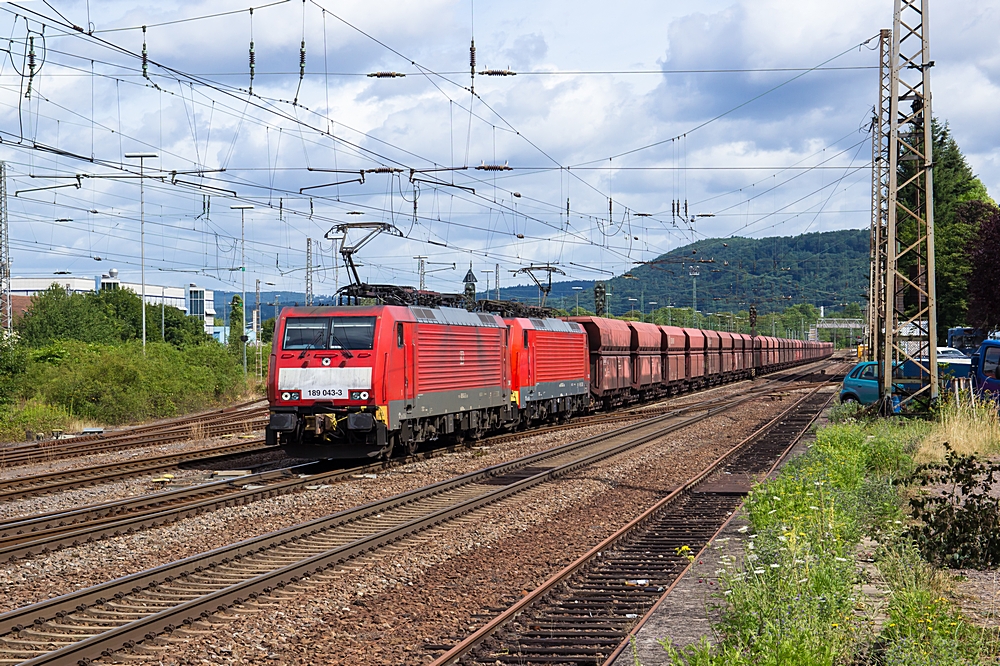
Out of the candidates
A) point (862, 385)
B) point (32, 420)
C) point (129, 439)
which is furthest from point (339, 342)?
point (862, 385)

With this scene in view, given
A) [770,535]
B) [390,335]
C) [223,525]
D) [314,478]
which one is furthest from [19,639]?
[390,335]

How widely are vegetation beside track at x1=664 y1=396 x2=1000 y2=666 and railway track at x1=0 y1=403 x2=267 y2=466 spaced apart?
16.1 meters

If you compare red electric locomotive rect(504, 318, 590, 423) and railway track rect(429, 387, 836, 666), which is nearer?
railway track rect(429, 387, 836, 666)

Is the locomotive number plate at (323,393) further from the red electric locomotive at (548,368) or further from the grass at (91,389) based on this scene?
the grass at (91,389)

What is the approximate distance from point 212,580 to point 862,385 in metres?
25.2

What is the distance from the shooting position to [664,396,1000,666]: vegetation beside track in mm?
5781

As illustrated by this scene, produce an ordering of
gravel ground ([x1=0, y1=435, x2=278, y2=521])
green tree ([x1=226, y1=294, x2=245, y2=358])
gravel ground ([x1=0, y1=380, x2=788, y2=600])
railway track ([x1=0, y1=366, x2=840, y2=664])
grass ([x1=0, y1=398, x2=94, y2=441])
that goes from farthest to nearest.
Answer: green tree ([x1=226, y1=294, x2=245, y2=358]) → grass ([x1=0, y1=398, x2=94, y2=441]) → gravel ground ([x1=0, y1=435, x2=278, y2=521]) → gravel ground ([x1=0, y1=380, x2=788, y2=600]) → railway track ([x1=0, y1=366, x2=840, y2=664])

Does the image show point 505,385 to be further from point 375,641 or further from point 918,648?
point 918,648

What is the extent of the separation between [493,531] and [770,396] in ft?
110

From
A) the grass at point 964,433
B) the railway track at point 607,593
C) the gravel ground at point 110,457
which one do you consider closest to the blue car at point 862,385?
the grass at point 964,433

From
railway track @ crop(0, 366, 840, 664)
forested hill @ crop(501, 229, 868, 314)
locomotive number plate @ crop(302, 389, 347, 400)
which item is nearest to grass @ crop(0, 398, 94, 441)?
locomotive number plate @ crop(302, 389, 347, 400)

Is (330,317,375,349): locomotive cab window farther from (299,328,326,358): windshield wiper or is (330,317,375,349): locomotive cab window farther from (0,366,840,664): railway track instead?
(0,366,840,664): railway track

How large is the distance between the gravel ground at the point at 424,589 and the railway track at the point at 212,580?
0.26 metres

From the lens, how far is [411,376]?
20016mm
